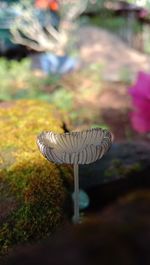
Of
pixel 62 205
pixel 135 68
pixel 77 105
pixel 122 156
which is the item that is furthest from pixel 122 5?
pixel 62 205

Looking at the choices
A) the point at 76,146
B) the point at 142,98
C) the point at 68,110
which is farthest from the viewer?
the point at 68,110

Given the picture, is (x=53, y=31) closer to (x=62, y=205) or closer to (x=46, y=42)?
(x=46, y=42)

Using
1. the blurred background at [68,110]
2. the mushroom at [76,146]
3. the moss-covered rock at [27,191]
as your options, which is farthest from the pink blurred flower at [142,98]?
the mushroom at [76,146]

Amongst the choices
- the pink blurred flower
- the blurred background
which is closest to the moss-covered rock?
the blurred background

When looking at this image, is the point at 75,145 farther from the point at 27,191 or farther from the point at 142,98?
the point at 142,98

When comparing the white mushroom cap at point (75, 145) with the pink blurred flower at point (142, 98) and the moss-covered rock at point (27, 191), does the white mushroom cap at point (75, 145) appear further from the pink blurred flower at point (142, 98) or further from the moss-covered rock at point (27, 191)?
the pink blurred flower at point (142, 98)

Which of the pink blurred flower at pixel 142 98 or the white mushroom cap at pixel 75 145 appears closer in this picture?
the white mushroom cap at pixel 75 145

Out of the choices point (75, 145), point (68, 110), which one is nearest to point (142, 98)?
point (75, 145)

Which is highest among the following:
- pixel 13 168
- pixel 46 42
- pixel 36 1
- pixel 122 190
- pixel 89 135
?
pixel 36 1
